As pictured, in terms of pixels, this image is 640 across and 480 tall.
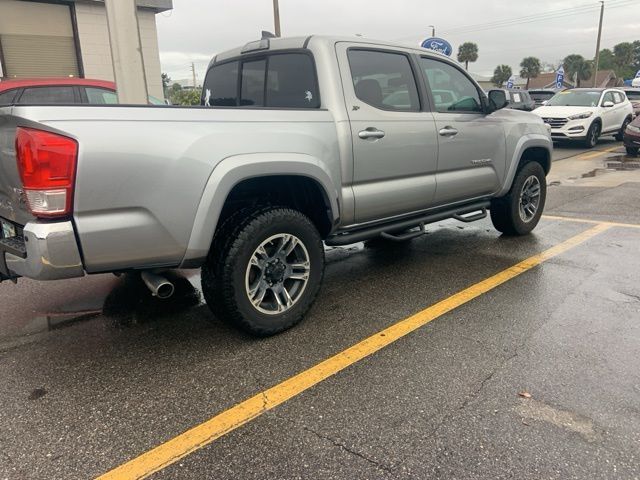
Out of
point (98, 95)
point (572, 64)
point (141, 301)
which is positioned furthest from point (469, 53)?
point (141, 301)

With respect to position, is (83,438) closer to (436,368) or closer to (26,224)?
(26,224)

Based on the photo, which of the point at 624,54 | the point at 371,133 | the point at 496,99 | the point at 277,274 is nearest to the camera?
the point at 277,274

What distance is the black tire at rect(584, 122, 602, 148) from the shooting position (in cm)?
1464

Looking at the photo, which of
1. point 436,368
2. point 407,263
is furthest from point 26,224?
point 407,263

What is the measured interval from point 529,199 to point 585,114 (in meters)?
10.5

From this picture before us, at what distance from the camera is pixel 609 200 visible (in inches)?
314

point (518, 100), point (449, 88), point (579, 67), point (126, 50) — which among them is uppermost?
point (579, 67)

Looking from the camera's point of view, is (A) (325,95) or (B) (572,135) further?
(B) (572,135)

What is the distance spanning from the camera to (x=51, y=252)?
2486 mm

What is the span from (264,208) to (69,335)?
1.62 m

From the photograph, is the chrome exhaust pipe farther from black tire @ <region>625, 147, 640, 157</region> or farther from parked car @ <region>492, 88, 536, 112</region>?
black tire @ <region>625, 147, 640, 157</region>

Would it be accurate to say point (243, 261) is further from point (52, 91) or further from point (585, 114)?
point (585, 114)

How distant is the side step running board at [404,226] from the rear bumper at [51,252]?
1.83m

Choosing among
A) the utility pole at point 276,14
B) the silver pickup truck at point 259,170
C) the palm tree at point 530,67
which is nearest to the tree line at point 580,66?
the palm tree at point 530,67
